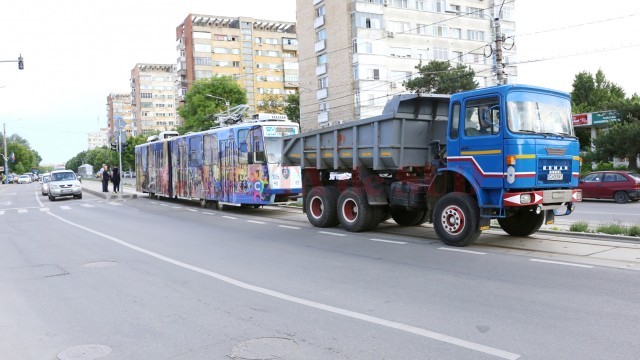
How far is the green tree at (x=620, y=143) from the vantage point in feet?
102

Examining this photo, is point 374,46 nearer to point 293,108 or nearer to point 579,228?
point 293,108

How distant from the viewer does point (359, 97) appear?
51469mm

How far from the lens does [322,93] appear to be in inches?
2228

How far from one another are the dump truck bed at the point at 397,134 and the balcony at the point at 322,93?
43936 millimetres

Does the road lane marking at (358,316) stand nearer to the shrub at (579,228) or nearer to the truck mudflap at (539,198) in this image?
the truck mudflap at (539,198)

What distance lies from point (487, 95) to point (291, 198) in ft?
30.9

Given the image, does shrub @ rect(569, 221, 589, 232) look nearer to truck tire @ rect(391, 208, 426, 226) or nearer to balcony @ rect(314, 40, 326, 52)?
truck tire @ rect(391, 208, 426, 226)

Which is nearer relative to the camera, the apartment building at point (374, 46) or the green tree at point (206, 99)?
the apartment building at point (374, 46)

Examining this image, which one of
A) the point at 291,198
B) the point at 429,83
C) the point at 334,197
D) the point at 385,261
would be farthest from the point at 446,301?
the point at 429,83

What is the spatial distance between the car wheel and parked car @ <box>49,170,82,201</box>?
91.1ft

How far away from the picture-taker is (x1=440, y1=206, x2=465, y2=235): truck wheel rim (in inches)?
387

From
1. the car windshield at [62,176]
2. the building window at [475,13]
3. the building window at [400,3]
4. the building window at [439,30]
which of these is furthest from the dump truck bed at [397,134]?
the building window at [475,13]

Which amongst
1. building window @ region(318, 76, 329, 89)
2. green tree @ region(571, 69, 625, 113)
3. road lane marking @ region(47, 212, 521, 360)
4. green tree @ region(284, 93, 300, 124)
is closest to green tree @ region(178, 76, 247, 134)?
green tree @ region(284, 93, 300, 124)

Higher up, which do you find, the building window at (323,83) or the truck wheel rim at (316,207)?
the building window at (323,83)
